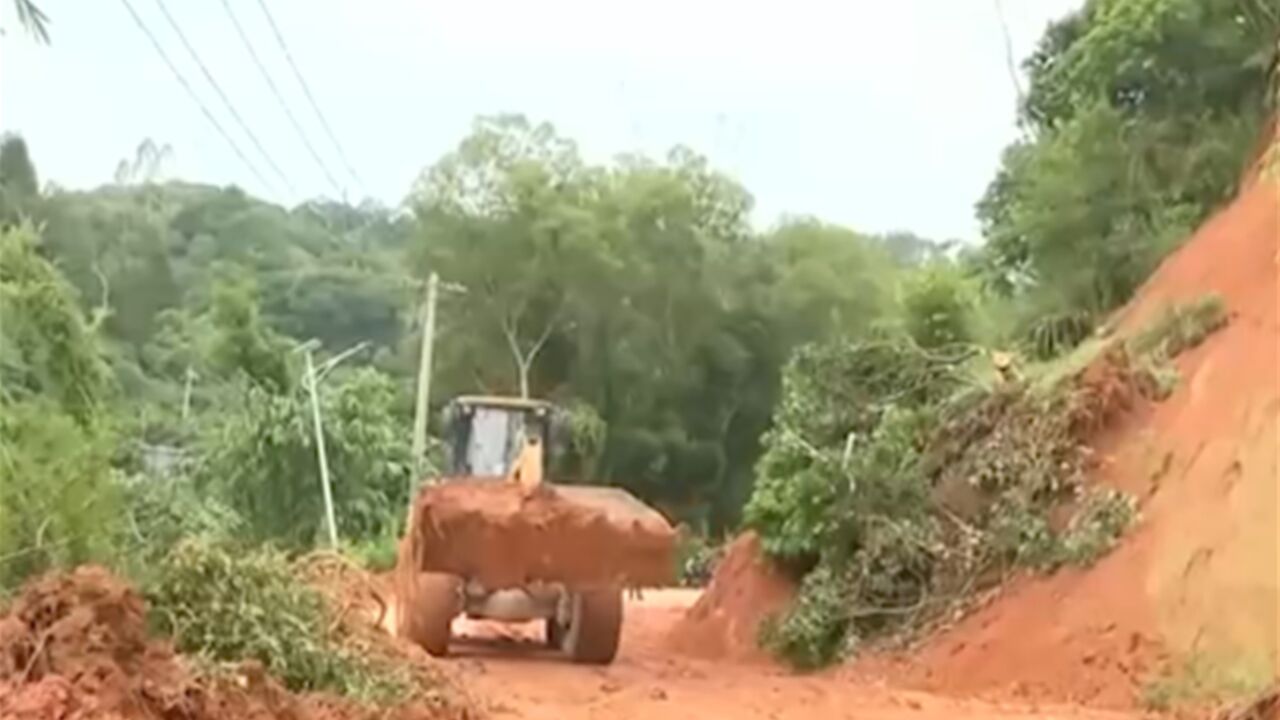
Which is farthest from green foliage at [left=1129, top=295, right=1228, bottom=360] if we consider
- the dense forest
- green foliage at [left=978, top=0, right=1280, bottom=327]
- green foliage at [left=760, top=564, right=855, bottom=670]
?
green foliage at [left=760, top=564, right=855, bottom=670]

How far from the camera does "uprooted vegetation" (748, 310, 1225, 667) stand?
56.1 ft

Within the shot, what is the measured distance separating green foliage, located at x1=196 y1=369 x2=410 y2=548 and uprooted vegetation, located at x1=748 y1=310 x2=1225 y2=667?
880cm

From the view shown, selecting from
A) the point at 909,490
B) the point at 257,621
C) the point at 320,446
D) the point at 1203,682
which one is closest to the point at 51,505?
the point at 257,621

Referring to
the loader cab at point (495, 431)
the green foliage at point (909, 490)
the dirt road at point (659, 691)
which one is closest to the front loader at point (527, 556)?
the dirt road at point (659, 691)

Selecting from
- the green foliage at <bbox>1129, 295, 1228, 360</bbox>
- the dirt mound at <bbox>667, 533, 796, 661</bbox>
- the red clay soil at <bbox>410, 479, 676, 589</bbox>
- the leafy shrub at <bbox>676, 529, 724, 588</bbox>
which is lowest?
the leafy shrub at <bbox>676, 529, 724, 588</bbox>

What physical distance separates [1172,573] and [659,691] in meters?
4.66

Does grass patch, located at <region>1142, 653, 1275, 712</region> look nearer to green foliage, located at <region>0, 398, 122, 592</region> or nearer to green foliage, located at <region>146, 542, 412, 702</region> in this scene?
green foliage, located at <region>146, 542, 412, 702</region>

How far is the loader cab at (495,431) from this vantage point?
17000 millimetres

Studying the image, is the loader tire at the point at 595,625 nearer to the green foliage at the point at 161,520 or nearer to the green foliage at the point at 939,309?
the green foliage at the point at 161,520

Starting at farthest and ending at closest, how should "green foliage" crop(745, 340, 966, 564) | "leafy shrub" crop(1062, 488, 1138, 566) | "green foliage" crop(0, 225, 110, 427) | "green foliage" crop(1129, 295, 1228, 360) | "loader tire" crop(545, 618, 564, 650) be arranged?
"green foliage" crop(1129, 295, 1228, 360)
"green foliage" crop(745, 340, 966, 564)
"green foliage" crop(0, 225, 110, 427)
"leafy shrub" crop(1062, 488, 1138, 566)
"loader tire" crop(545, 618, 564, 650)

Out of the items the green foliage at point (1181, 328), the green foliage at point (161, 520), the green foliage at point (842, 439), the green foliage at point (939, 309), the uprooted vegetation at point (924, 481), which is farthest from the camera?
the green foliage at point (939, 309)

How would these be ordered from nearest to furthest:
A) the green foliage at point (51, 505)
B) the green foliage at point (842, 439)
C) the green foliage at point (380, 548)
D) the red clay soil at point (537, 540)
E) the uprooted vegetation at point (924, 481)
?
1. the green foliage at point (51, 505)
2. the red clay soil at point (537, 540)
3. the uprooted vegetation at point (924, 481)
4. the green foliage at point (842, 439)
5. the green foliage at point (380, 548)

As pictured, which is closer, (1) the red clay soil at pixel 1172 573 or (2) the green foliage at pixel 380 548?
(1) the red clay soil at pixel 1172 573

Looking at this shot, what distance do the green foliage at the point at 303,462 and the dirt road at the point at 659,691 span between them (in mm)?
9118
